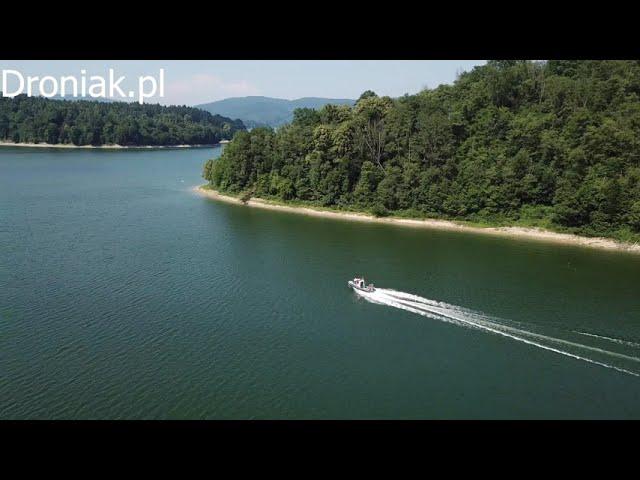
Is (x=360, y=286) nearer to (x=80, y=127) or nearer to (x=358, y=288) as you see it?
(x=358, y=288)

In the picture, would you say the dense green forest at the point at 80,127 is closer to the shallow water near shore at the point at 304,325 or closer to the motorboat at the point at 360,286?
the shallow water near shore at the point at 304,325

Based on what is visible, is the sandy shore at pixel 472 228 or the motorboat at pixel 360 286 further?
the sandy shore at pixel 472 228

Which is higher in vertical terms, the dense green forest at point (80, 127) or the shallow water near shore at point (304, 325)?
the dense green forest at point (80, 127)

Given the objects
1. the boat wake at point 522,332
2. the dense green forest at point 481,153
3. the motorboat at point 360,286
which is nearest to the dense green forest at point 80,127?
the dense green forest at point 481,153

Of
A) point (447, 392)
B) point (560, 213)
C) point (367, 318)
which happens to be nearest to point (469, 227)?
point (560, 213)

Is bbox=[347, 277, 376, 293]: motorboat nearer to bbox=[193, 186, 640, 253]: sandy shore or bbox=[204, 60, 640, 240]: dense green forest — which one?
bbox=[193, 186, 640, 253]: sandy shore

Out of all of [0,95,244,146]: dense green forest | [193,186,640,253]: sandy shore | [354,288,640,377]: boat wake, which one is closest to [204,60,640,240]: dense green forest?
[193,186,640,253]: sandy shore
